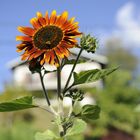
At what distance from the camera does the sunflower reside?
6.80 ft

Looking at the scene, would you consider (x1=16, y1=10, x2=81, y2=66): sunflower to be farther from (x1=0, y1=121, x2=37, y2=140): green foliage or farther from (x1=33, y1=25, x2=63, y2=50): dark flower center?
(x1=0, y1=121, x2=37, y2=140): green foliage

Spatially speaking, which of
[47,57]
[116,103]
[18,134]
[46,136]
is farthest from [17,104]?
[116,103]

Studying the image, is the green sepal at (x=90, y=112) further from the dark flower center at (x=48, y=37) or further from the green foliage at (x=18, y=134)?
the green foliage at (x=18, y=134)

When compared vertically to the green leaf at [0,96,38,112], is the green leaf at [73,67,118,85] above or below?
above

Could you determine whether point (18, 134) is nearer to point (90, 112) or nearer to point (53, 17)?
point (90, 112)

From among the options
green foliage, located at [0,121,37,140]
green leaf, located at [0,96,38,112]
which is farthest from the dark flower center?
green foliage, located at [0,121,37,140]

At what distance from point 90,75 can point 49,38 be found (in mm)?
220

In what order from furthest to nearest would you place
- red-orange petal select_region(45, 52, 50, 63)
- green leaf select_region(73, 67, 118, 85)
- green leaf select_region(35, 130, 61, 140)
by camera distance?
green leaf select_region(35, 130, 61, 140) → green leaf select_region(73, 67, 118, 85) → red-orange petal select_region(45, 52, 50, 63)

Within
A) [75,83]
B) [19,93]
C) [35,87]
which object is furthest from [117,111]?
[75,83]

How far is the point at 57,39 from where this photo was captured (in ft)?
7.00

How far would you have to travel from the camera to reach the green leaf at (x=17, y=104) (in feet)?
7.22

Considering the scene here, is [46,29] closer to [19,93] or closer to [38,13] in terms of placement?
[38,13]

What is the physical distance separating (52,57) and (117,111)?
25401 millimetres

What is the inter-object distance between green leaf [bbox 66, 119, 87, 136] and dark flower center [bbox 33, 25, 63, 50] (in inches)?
14.0
